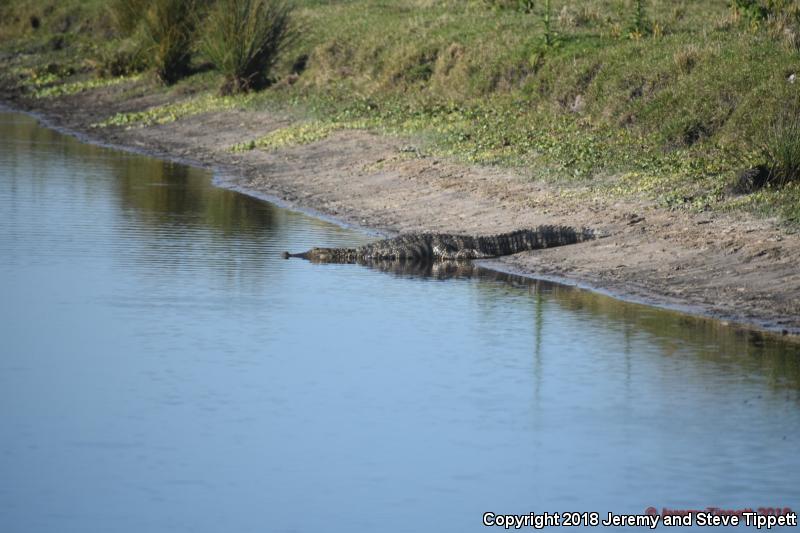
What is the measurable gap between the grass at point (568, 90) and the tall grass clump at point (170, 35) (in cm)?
96

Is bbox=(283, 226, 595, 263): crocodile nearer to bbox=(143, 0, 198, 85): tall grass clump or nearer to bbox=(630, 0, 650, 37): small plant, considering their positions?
bbox=(630, 0, 650, 37): small plant

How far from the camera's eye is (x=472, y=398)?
390 inches

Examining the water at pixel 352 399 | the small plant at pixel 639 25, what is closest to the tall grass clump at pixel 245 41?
the small plant at pixel 639 25

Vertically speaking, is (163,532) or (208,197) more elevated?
(208,197)

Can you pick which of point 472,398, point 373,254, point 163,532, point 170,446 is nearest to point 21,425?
point 170,446

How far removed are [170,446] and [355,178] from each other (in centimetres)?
1210

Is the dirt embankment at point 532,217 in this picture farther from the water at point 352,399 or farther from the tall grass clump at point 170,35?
the tall grass clump at point 170,35

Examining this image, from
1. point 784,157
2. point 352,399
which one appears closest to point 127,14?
point 784,157

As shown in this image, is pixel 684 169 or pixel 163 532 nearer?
pixel 163 532

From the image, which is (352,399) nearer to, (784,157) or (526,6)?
(784,157)

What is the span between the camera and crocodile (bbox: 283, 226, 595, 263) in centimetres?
1518

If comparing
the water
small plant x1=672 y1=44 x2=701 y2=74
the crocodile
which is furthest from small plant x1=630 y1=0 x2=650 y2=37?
the water

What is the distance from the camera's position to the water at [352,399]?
7.80 meters

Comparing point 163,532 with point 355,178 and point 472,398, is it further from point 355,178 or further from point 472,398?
point 355,178
